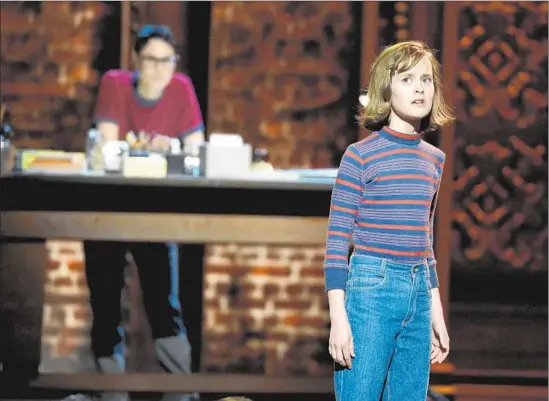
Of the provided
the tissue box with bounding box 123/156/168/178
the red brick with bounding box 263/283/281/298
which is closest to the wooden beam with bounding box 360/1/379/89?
the red brick with bounding box 263/283/281/298

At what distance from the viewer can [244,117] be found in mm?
4539

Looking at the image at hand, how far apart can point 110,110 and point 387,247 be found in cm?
225

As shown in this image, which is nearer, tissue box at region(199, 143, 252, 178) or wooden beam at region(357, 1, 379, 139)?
tissue box at region(199, 143, 252, 178)

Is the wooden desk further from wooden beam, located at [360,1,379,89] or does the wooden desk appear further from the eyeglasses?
wooden beam, located at [360,1,379,89]

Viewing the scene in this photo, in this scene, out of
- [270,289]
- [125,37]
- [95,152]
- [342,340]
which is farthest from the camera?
[270,289]

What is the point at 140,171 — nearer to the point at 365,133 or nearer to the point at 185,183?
the point at 185,183

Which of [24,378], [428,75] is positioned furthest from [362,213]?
[24,378]

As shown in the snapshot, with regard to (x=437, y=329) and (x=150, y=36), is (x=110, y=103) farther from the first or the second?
(x=437, y=329)

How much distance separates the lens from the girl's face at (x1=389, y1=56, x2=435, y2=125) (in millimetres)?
2027

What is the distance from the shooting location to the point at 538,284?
17.8 ft

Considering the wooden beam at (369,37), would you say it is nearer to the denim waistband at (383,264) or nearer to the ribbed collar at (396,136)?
the ribbed collar at (396,136)

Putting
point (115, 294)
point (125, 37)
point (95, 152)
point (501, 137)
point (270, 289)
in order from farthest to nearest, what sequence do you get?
point (501, 137)
point (270, 289)
point (125, 37)
point (115, 294)
point (95, 152)

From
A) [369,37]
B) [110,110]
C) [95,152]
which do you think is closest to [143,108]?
[110,110]

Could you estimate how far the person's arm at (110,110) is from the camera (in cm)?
397
